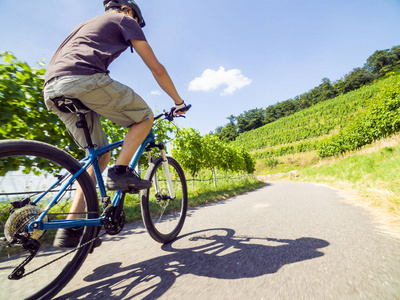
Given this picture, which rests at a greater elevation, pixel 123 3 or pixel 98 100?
pixel 123 3

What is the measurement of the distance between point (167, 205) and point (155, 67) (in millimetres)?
1452

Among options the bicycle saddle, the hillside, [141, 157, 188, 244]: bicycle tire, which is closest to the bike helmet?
the bicycle saddle

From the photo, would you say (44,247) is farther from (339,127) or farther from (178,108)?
(339,127)

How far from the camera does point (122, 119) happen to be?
1.55 meters

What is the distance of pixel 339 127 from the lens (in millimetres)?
46938

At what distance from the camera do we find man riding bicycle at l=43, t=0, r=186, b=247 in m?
1.29

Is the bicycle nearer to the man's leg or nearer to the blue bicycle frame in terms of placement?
the blue bicycle frame

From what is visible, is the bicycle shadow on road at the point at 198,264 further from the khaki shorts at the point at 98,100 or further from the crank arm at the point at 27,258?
the khaki shorts at the point at 98,100

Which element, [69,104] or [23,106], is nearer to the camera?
[69,104]

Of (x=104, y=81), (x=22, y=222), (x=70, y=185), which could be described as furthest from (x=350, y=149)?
(x=22, y=222)

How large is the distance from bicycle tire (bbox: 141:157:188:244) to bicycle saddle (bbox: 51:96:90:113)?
2.76 feet

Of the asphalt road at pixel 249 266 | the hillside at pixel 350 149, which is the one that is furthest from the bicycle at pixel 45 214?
the hillside at pixel 350 149

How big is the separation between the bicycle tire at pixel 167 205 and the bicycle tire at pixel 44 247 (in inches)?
22.6

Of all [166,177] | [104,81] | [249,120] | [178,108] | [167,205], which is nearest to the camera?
[104,81]
